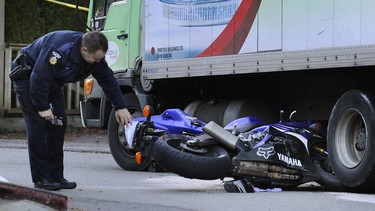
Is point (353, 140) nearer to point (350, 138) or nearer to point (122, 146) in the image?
point (350, 138)

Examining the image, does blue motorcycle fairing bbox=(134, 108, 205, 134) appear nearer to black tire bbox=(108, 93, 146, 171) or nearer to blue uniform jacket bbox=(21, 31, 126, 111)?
black tire bbox=(108, 93, 146, 171)

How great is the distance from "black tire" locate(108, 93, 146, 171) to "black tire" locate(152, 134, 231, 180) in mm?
2362

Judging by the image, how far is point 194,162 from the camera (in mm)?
8266

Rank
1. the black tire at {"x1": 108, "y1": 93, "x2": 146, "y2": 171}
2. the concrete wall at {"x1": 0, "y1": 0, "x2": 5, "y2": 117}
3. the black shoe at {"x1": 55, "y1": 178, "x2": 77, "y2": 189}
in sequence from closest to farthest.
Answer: the black shoe at {"x1": 55, "y1": 178, "x2": 77, "y2": 189} < the black tire at {"x1": 108, "y1": 93, "x2": 146, "y2": 171} < the concrete wall at {"x1": 0, "y1": 0, "x2": 5, "y2": 117}

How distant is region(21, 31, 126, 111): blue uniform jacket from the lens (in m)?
7.64

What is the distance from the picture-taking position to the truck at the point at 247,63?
26.8 ft

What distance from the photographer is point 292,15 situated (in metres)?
8.81

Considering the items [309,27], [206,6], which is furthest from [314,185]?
[206,6]

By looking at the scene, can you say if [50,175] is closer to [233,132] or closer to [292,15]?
[233,132]

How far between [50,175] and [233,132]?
7.17 feet

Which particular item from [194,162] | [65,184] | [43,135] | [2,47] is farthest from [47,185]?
[2,47]

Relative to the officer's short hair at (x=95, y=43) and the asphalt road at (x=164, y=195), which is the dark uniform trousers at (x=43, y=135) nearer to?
the asphalt road at (x=164, y=195)

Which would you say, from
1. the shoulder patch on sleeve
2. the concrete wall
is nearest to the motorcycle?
the shoulder patch on sleeve

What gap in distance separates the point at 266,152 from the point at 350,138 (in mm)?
876
